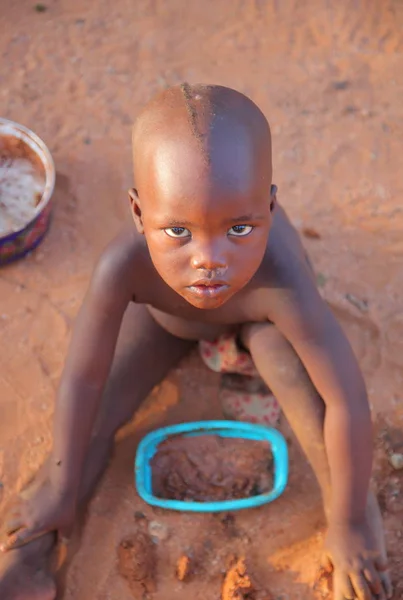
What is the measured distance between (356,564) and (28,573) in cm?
79

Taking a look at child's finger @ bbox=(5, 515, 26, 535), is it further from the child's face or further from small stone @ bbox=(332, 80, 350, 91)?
small stone @ bbox=(332, 80, 350, 91)

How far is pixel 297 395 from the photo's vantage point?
1.91m

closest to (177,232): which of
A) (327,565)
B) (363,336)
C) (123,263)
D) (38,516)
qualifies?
(123,263)

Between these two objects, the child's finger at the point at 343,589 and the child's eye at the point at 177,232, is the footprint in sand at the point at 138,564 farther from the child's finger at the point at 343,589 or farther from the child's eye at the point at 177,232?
the child's eye at the point at 177,232

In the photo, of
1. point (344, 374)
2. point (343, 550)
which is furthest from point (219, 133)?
point (343, 550)

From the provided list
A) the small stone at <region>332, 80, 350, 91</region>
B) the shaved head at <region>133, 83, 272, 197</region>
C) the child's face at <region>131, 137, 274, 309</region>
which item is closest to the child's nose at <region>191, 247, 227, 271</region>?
the child's face at <region>131, 137, 274, 309</region>

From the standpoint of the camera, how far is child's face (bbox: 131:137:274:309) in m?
1.26

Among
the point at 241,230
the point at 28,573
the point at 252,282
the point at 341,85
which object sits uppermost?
the point at 241,230

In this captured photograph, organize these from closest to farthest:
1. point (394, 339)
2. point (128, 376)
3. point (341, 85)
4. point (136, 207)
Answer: point (136, 207) < point (128, 376) < point (394, 339) < point (341, 85)

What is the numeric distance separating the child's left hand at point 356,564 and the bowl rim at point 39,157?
4.25ft

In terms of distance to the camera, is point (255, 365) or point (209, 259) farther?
point (255, 365)

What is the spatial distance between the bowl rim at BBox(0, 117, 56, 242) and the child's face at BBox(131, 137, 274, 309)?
110cm

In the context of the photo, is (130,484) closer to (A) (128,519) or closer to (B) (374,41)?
(A) (128,519)

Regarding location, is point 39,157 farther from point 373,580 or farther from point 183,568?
point 373,580
